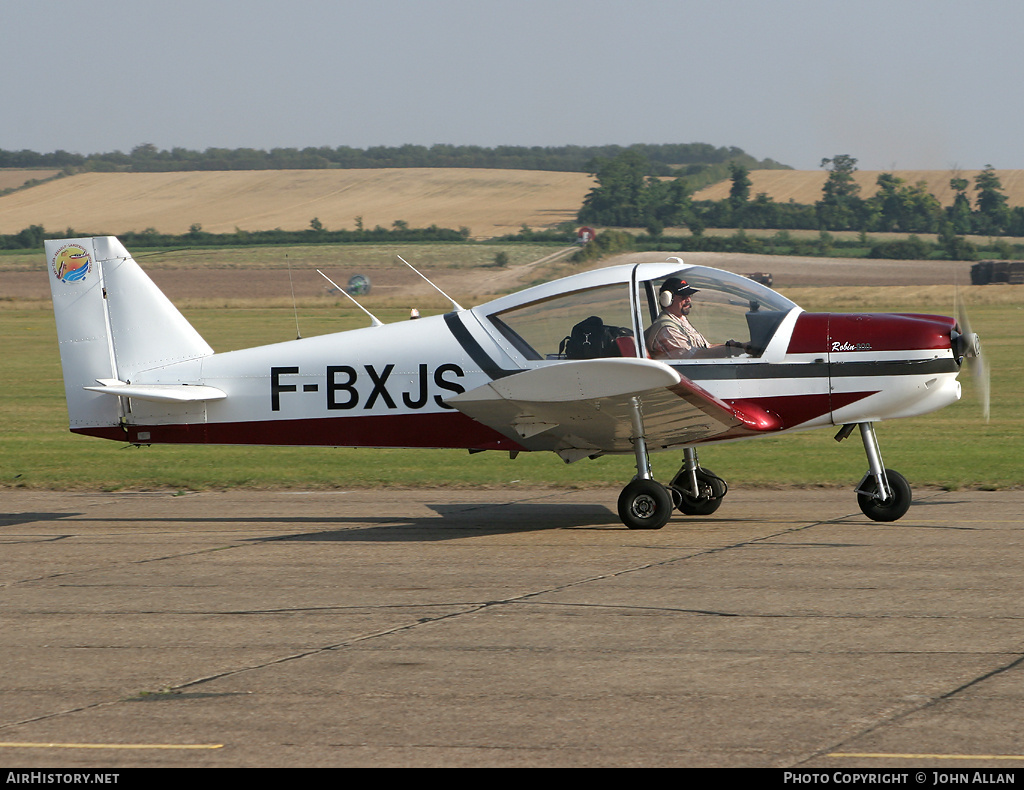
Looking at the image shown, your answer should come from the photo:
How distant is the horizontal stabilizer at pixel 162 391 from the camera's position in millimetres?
10664

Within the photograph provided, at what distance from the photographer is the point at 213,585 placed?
8328mm

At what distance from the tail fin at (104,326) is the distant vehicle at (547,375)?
0.01 m

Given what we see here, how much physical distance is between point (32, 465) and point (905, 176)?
85.9 meters

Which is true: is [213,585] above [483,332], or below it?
below

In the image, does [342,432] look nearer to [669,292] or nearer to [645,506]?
[645,506]

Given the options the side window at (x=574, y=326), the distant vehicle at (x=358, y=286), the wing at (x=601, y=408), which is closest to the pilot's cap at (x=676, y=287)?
the side window at (x=574, y=326)

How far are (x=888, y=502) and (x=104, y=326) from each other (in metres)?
7.33

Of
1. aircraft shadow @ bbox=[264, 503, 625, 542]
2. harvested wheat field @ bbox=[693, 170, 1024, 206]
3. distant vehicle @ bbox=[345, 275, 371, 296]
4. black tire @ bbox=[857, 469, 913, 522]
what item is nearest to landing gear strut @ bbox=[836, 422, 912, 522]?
black tire @ bbox=[857, 469, 913, 522]

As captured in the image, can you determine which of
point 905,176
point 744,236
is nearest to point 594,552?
point 744,236

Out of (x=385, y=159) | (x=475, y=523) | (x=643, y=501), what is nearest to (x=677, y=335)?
(x=643, y=501)

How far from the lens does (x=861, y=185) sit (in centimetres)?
8994

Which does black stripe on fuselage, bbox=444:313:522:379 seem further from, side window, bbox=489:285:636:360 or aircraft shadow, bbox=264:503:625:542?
aircraft shadow, bbox=264:503:625:542

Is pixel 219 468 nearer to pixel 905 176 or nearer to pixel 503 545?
pixel 503 545

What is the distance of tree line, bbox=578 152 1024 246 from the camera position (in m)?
79.4
